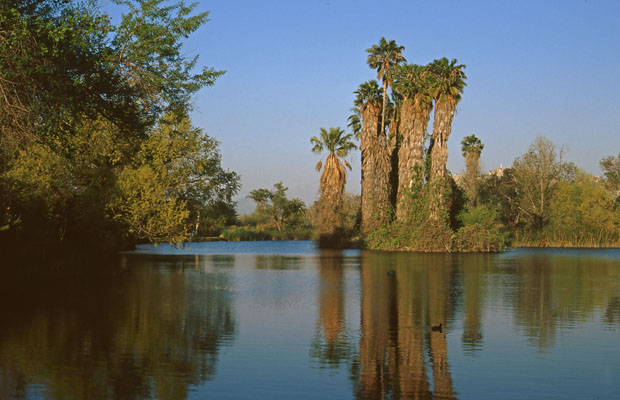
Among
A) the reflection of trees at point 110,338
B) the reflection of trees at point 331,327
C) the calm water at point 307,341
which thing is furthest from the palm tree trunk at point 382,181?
the reflection of trees at point 110,338

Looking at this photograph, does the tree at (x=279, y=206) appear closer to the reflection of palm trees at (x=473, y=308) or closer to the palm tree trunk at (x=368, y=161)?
the palm tree trunk at (x=368, y=161)

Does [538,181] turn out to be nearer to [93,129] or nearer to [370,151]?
[370,151]

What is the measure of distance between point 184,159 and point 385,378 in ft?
102

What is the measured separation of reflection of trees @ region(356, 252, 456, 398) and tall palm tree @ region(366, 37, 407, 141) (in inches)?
1708

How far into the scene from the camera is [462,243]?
195 feet

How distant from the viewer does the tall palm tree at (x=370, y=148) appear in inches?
2630

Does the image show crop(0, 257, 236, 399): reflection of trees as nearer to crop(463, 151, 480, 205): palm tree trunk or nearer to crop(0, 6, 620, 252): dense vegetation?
crop(0, 6, 620, 252): dense vegetation

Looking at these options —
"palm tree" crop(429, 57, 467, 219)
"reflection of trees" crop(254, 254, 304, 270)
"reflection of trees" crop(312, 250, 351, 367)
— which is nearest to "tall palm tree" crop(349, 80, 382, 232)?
"palm tree" crop(429, 57, 467, 219)

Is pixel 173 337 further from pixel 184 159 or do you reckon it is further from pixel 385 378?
pixel 184 159

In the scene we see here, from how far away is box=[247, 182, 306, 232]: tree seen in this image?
407 ft

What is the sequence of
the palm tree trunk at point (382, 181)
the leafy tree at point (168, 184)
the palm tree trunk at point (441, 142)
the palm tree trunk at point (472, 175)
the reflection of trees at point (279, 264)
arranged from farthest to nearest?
the palm tree trunk at point (472, 175)
the palm tree trunk at point (382, 181)
the palm tree trunk at point (441, 142)
the reflection of trees at point (279, 264)
the leafy tree at point (168, 184)

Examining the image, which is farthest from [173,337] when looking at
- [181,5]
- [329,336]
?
[181,5]

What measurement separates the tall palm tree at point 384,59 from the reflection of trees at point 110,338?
4794 centimetres

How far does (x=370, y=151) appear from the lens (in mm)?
67875
